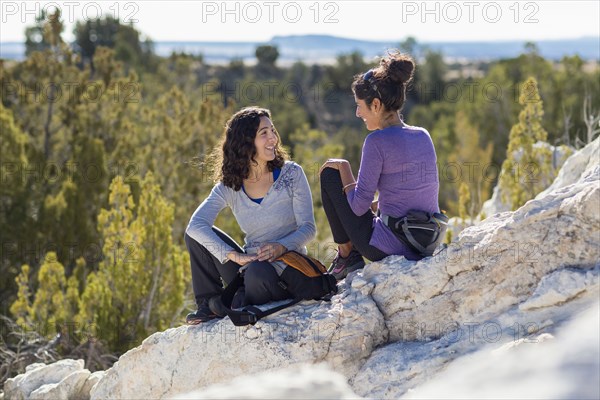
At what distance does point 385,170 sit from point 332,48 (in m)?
27.8

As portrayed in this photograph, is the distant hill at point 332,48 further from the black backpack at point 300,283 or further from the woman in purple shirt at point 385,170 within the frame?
the black backpack at point 300,283

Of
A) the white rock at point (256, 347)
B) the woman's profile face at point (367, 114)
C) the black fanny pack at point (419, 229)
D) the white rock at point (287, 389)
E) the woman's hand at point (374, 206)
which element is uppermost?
the woman's profile face at point (367, 114)

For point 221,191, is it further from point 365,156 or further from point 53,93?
point 53,93

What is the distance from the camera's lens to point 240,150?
4.55 meters

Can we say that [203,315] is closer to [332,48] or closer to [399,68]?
[399,68]

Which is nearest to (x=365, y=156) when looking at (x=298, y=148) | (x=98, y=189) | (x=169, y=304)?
(x=169, y=304)

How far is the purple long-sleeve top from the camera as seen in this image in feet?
14.2

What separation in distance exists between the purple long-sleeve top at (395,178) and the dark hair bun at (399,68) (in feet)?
0.84

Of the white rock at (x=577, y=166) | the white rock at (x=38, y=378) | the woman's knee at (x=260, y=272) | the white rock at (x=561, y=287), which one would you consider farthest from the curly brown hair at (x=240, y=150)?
the white rock at (x=577, y=166)

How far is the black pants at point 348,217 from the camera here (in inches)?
173

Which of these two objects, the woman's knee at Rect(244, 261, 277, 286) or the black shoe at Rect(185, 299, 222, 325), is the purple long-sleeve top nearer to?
the woman's knee at Rect(244, 261, 277, 286)

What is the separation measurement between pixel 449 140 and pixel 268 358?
21.8m

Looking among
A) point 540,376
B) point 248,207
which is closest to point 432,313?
point 248,207

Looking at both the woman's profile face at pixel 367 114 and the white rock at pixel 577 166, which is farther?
the white rock at pixel 577 166
